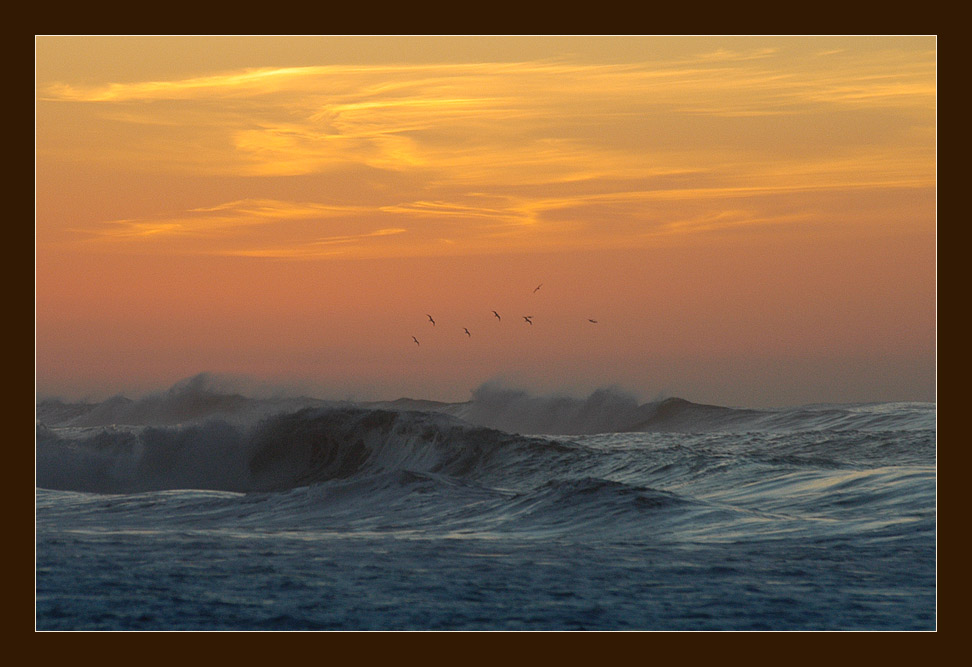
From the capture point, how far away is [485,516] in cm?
1362

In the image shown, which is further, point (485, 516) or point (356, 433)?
point (356, 433)

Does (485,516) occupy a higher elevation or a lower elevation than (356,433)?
lower

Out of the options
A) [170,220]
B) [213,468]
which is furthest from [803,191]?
[213,468]

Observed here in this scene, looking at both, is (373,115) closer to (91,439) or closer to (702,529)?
(702,529)

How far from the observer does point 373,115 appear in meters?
12.8

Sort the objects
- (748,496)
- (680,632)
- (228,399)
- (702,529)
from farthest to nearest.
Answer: (228,399), (748,496), (702,529), (680,632)

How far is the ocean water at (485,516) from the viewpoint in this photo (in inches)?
408

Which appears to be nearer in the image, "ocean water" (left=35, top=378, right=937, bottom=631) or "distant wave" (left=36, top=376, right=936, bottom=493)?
"ocean water" (left=35, top=378, right=937, bottom=631)

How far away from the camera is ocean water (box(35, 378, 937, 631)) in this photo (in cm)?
1035

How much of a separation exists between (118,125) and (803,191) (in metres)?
7.07

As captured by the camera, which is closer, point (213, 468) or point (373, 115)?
point (373, 115)

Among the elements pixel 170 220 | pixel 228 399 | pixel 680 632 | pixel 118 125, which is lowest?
pixel 680 632

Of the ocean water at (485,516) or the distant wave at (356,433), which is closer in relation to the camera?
the ocean water at (485,516)

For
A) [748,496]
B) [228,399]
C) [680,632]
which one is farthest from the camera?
[228,399]
